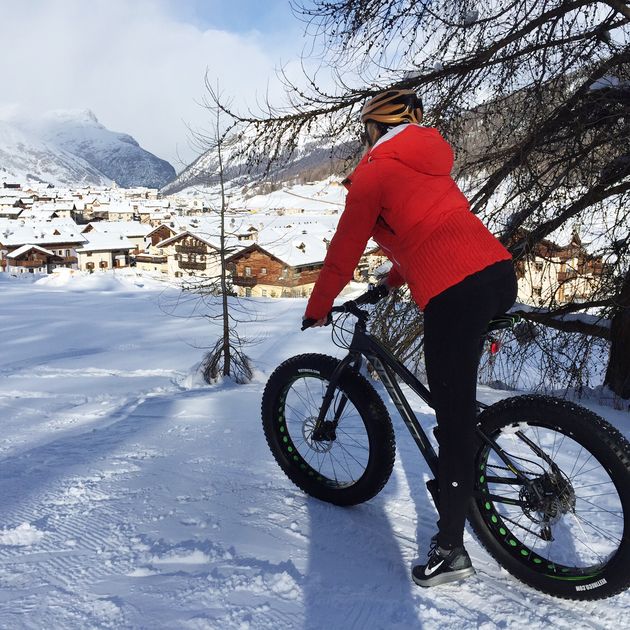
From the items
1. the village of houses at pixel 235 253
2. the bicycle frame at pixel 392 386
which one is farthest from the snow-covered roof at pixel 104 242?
the bicycle frame at pixel 392 386

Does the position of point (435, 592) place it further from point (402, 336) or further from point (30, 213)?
point (30, 213)

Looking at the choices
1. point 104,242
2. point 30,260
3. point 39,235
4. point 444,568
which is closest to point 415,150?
point 444,568

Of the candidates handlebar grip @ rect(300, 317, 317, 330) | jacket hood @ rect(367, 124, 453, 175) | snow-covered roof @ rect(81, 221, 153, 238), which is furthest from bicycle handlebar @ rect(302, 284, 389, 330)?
snow-covered roof @ rect(81, 221, 153, 238)

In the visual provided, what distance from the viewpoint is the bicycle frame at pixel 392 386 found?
2.09 m

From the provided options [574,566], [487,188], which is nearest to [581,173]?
[487,188]

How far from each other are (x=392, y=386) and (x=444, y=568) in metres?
0.79

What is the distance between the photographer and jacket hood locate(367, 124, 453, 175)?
6.10 feet

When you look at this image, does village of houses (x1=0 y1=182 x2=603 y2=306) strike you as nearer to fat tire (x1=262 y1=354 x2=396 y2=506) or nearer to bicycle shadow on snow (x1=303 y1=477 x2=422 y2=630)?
fat tire (x1=262 y1=354 x2=396 y2=506)

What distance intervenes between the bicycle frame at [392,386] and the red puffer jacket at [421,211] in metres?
0.52

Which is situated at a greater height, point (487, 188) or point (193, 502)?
point (487, 188)

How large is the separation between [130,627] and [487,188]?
5.05m

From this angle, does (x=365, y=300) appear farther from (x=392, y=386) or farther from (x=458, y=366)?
(x=458, y=366)

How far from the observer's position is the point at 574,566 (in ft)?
6.68

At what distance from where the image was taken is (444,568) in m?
1.96
